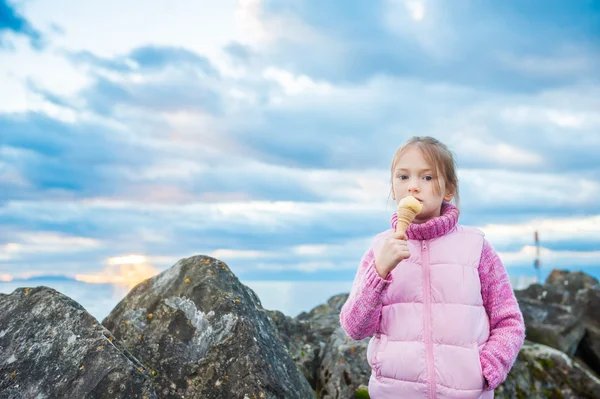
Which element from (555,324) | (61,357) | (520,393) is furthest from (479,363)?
(555,324)

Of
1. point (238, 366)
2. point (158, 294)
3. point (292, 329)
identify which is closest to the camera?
point (238, 366)

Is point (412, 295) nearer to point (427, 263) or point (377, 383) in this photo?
point (427, 263)

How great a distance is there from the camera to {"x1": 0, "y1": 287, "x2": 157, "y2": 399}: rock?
4742 mm

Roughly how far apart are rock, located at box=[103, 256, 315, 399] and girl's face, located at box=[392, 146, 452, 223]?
1.95 meters

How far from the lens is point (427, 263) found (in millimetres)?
4723

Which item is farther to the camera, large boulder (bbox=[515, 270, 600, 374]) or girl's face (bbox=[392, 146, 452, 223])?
large boulder (bbox=[515, 270, 600, 374])

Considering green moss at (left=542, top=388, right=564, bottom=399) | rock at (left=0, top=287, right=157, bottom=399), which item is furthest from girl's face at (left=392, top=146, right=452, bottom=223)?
green moss at (left=542, top=388, right=564, bottom=399)

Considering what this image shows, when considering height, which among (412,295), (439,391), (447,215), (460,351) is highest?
(447,215)

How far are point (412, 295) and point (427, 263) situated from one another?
0.92ft

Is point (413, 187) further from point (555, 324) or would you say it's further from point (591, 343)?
point (591, 343)

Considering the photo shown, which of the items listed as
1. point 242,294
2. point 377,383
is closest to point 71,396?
point 242,294

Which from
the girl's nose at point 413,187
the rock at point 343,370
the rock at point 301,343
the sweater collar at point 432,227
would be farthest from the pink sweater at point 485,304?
the rock at point 301,343

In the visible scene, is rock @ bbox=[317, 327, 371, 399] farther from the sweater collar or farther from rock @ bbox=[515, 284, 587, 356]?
rock @ bbox=[515, 284, 587, 356]

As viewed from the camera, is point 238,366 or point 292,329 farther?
point 292,329
